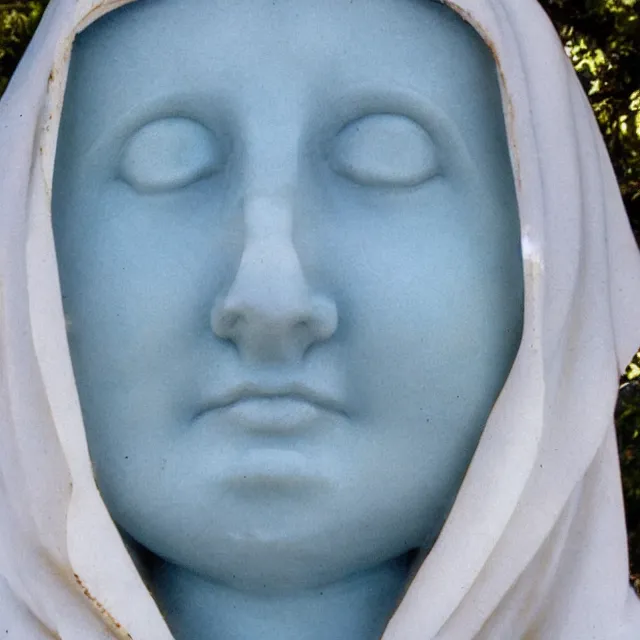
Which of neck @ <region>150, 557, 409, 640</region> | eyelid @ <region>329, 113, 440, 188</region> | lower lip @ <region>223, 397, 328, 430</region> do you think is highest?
eyelid @ <region>329, 113, 440, 188</region>

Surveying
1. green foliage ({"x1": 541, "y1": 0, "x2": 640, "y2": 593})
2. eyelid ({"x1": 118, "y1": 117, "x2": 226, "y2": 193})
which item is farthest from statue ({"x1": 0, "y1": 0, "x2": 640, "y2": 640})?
green foliage ({"x1": 541, "y1": 0, "x2": 640, "y2": 593})

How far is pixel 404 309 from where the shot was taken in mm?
1520

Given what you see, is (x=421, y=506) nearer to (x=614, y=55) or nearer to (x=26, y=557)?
(x=26, y=557)

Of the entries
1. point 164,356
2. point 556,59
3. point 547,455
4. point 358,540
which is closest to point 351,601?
point 358,540

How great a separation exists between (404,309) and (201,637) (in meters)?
0.48

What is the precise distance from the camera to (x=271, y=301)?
1.47m

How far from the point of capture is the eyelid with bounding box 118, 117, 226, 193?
1.57 m

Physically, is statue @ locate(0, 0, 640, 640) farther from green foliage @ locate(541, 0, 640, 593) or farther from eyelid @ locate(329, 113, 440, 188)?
green foliage @ locate(541, 0, 640, 593)

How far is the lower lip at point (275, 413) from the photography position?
150cm

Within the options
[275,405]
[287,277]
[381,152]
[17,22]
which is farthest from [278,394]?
[17,22]

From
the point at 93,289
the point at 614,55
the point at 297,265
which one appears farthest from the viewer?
the point at 614,55

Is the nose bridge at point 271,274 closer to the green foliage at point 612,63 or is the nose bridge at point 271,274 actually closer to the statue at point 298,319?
the statue at point 298,319

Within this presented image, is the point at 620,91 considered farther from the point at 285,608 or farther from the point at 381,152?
the point at 285,608

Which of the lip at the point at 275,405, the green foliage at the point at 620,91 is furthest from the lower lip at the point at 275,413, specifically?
the green foliage at the point at 620,91
